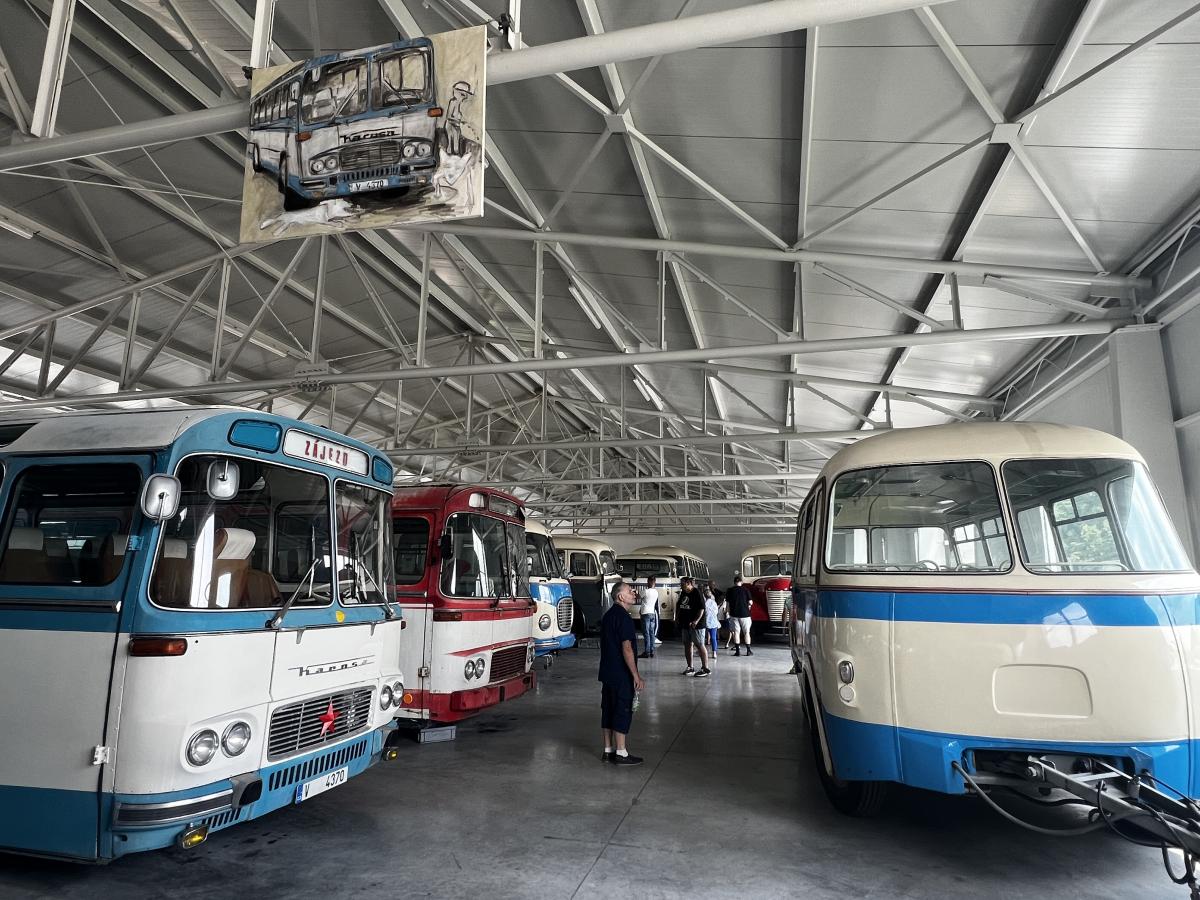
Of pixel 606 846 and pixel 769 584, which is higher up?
pixel 769 584

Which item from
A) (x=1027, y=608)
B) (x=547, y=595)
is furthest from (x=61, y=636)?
(x=547, y=595)

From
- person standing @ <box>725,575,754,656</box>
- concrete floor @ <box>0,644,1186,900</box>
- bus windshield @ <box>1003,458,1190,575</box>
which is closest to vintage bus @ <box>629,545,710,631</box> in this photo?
person standing @ <box>725,575,754,656</box>

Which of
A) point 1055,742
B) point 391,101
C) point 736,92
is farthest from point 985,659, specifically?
point 736,92

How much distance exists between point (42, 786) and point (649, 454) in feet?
97.9

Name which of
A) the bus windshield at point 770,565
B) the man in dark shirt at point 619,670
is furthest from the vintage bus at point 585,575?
the man in dark shirt at point 619,670

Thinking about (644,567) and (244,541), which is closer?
(244,541)

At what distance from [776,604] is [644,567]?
13.1 feet

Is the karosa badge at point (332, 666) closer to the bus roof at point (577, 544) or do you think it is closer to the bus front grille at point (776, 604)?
the bus roof at point (577, 544)

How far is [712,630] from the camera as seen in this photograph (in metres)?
15.1

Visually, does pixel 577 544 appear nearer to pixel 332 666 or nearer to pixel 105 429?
pixel 332 666

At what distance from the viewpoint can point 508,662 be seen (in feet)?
26.2

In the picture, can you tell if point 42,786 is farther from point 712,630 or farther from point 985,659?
point 712,630

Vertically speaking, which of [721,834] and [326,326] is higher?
[326,326]

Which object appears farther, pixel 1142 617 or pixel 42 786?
pixel 1142 617
